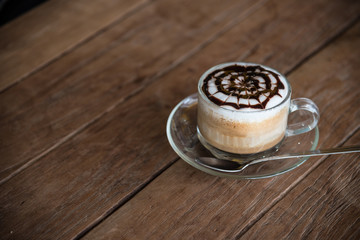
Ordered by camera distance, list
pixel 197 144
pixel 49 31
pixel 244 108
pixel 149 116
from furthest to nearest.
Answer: pixel 49 31 → pixel 149 116 → pixel 197 144 → pixel 244 108

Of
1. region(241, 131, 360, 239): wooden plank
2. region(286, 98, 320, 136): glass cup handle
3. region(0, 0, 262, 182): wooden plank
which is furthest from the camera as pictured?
region(0, 0, 262, 182): wooden plank

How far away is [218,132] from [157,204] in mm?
156

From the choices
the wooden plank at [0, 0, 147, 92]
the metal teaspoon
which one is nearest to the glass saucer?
the metal teaspoon

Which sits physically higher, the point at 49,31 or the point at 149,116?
the point at 49,31

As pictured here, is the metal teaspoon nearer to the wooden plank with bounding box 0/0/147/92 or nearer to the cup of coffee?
the cup of coffee

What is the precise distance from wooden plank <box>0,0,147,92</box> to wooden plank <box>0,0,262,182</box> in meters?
0.04

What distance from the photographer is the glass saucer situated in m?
0.67

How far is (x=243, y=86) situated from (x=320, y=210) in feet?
0.75

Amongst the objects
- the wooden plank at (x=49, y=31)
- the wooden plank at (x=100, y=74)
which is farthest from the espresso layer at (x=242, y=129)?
the wooden plank at (x=49, y=31)

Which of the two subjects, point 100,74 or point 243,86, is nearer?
point 243,86

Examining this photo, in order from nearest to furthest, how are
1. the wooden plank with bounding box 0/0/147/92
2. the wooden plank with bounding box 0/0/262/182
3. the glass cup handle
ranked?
the glass cup handle, the wooden plank with bounding box 0/0/262/182, the wooden plank with bounding box 0/0/147/92

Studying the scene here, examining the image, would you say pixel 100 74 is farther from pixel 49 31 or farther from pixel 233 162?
pixel 233 162

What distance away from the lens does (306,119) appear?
2.51 ft

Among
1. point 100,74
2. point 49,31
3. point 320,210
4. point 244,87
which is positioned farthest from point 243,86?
point 49,31
